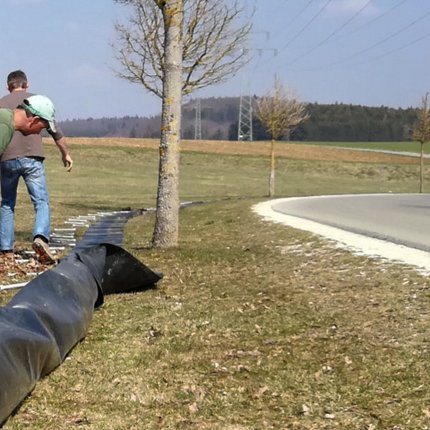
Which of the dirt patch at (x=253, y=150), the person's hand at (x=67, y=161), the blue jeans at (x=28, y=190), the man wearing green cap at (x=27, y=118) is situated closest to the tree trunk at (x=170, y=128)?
the person's hand at (x=67, y=161)

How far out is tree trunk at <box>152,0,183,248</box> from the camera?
32.2ft

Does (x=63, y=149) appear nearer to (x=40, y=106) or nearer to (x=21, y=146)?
(x=21, y=146)

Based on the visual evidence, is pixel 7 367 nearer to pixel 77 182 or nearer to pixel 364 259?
pixel 364 259

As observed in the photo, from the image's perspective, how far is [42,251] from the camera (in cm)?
770

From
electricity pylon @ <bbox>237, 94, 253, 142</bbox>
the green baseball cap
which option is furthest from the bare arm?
electricity pylon @ <bbox>237, 94, 253, 142</bbox>

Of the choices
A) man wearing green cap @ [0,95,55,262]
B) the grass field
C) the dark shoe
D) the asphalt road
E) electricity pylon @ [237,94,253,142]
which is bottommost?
the asphalt road

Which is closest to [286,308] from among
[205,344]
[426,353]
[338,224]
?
Result: [205,344]

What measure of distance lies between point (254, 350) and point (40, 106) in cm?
232

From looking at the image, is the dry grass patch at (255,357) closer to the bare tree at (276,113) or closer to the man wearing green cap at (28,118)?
the man wearing green cap at (28,118)

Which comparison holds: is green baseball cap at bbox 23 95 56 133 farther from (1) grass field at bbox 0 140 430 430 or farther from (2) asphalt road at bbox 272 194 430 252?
(2) asphalt road at bbox 272 194 430 252

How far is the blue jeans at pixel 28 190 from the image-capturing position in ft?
25.1

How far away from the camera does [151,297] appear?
650 centimetres

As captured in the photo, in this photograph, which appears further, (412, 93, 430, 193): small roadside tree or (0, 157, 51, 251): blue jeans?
(412, 93, 430, 193): small roadside tree

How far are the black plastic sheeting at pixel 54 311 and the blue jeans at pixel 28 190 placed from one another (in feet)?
5.33
